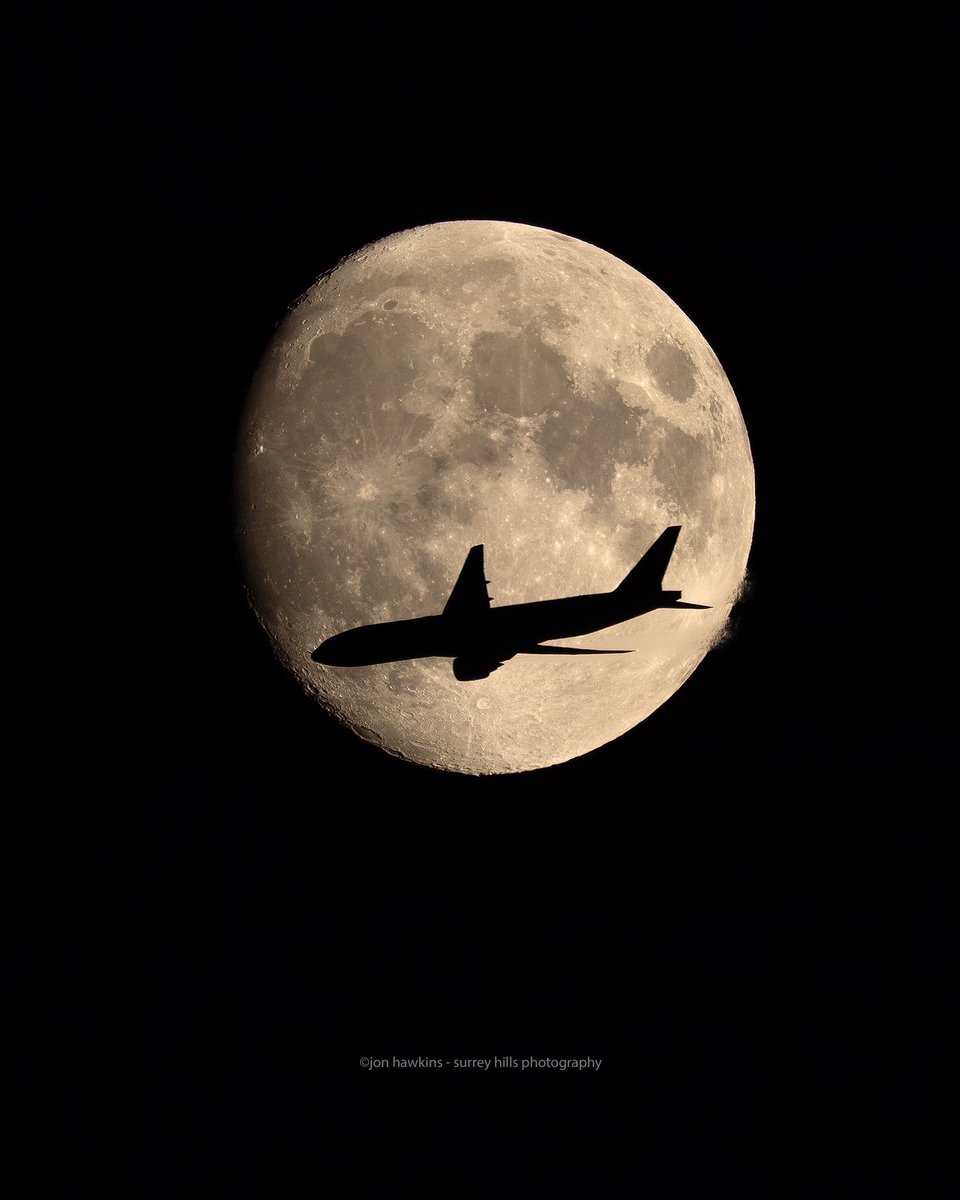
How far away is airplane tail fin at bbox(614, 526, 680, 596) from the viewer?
6.07 meters

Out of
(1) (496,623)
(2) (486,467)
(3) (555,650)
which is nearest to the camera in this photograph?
(2) (486,467)

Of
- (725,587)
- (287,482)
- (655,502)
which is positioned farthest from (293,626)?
(725,587)

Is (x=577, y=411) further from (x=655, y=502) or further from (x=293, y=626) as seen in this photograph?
(x=293, y=626)

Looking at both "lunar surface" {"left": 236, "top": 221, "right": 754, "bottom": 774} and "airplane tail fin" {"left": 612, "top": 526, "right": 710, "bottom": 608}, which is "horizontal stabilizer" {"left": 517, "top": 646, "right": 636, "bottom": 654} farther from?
"airplane tail fin" {"left": 612, "top": 526, "right": 710, "bottom": 608}

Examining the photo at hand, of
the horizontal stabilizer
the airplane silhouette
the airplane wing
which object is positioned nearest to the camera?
the airplane wing

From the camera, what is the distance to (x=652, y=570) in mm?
6133

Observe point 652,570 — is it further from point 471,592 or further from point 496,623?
point 471,592

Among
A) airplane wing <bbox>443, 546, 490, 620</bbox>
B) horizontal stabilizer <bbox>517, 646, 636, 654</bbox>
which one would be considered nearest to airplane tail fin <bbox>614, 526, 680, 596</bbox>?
horizontal stabilizer <bbox>517, 646, 636, 654</bbox>

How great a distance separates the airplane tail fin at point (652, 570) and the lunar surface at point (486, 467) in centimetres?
8

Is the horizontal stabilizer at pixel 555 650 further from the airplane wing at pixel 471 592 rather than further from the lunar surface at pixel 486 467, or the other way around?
the airplane wing at pixel 471 592

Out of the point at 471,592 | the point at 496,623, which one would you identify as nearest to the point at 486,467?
the point at 471,592

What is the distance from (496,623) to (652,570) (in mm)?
1273

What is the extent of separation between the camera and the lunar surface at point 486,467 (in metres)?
5.82

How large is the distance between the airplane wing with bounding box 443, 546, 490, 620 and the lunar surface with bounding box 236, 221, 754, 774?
72 millimetres
